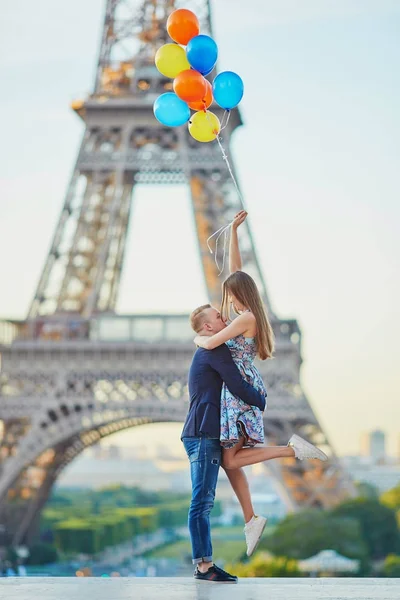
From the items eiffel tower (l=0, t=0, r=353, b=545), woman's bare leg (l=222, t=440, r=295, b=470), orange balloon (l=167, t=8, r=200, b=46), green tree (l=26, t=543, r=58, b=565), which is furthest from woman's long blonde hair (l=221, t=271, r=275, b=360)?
green tree (l=26, t=543, r=58, b=565)

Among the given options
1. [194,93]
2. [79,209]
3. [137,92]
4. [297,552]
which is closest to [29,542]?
[297,552]

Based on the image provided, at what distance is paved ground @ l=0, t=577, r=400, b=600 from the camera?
6461 mm

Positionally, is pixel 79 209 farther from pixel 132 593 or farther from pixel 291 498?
pixel 132 593

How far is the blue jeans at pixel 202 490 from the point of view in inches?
287

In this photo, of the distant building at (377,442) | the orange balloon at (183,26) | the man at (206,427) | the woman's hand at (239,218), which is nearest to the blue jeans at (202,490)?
the man at (206,427)

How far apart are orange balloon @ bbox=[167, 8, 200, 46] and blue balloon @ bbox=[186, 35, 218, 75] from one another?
303mm

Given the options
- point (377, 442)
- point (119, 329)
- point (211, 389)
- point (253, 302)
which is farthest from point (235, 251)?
point (377, 442)

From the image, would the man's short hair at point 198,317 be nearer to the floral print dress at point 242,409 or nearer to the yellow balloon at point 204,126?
the floral print dress at point 242,409

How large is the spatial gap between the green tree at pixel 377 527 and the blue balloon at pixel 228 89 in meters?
23.5

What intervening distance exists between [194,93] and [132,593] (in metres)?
3.91

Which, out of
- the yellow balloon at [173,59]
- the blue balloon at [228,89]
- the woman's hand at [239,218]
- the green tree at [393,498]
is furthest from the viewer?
the green tree at [393,498]

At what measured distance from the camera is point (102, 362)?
27891 millimetres

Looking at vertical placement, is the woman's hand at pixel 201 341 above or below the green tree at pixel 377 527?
below

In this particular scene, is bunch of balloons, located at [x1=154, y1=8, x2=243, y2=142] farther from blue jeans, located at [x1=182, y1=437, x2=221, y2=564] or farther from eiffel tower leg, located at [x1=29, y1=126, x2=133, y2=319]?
eiffel tower leg, located at [x1=29, y1=126, x2=133, y2=319]
